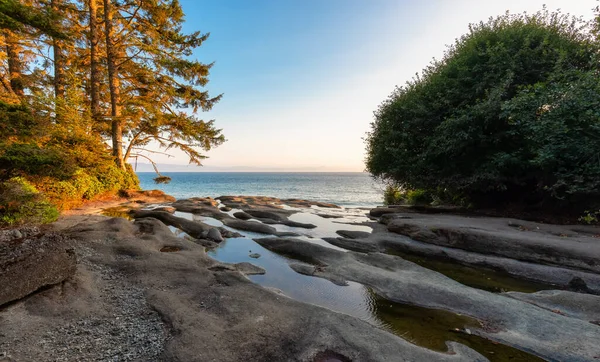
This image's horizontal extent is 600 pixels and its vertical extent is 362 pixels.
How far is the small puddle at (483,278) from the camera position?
31.4 ft

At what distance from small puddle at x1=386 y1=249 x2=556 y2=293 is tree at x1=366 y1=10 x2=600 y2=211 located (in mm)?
6651

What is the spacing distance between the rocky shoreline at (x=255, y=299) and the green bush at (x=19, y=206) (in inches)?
53.1

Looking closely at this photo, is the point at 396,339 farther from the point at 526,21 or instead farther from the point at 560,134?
the point at 526,21

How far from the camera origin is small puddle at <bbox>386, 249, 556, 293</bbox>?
9562mm

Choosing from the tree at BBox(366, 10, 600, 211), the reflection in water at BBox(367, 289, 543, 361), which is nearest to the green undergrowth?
the reflection in water at BBox(367, 289, 543, 361)

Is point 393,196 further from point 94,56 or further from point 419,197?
point 94,56

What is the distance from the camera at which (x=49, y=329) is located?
5516 millimetres

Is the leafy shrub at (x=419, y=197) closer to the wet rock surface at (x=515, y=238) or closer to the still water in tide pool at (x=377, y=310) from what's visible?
the wet rock surface at (x=515, y=238)

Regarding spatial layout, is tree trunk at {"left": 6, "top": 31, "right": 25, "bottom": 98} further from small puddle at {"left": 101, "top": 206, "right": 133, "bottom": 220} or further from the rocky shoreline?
the rocky shoreline

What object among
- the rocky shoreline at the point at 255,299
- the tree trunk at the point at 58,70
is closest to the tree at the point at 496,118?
the rocky shoreline at the point at 255,299

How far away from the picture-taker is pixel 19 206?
453 inches

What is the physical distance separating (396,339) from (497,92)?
54.2ft

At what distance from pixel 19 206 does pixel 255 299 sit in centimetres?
1180

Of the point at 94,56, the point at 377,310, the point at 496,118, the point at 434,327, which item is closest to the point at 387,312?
the point at 377,310
